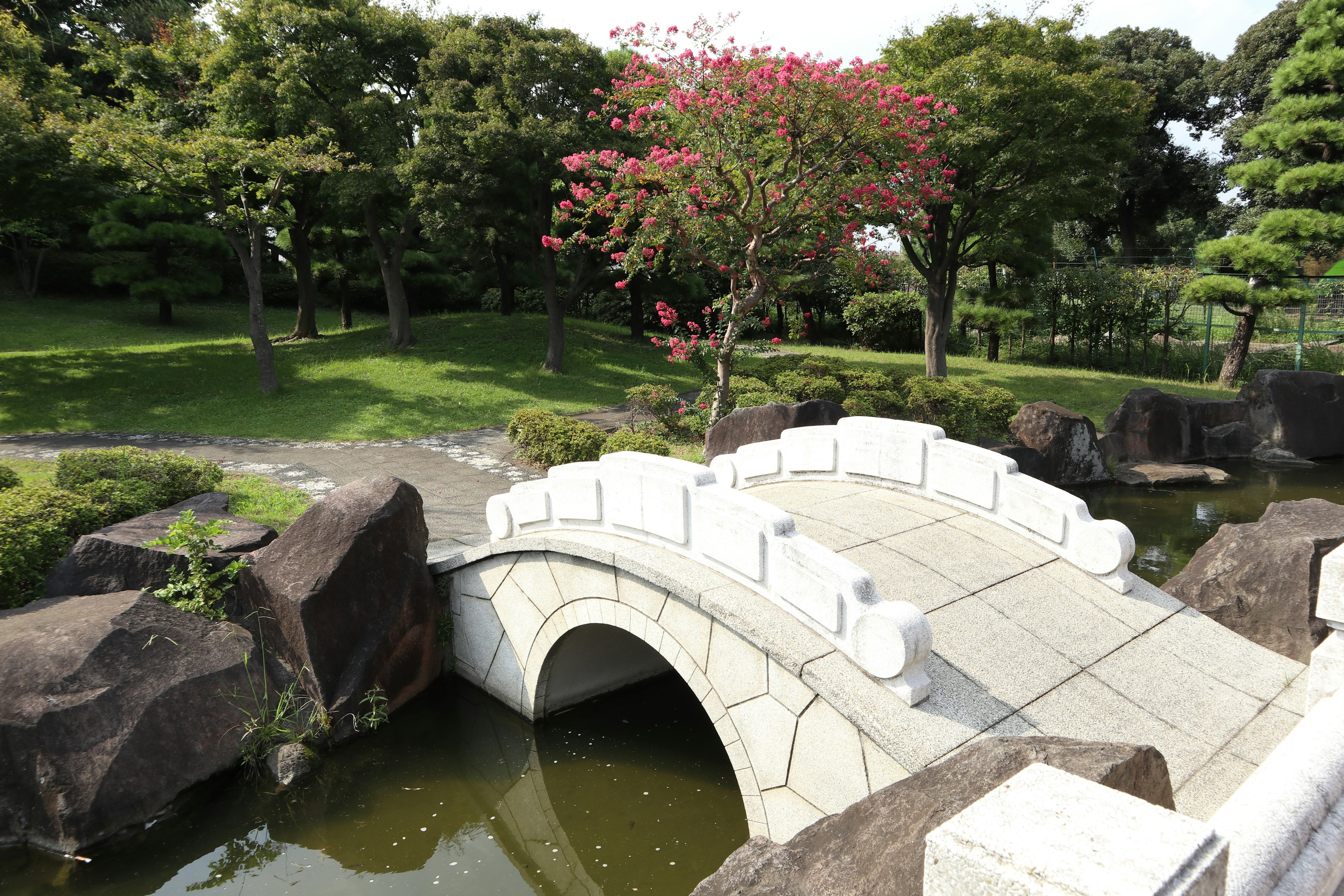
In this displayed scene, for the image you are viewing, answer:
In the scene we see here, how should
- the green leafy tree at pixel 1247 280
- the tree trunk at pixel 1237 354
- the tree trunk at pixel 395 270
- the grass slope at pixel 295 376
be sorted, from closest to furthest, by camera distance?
the grass slope at pixel 295 376
the green leafy tree at pixel 1247 280
the tree trunk at pixel 1237 354
the tree trunk at pixel 395 270

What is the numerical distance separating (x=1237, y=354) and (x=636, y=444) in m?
19.1

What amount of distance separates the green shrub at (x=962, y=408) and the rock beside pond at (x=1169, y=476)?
2448 mm

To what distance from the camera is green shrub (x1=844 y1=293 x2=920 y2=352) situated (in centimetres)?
2967

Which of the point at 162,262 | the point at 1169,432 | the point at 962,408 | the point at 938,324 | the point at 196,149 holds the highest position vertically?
the point at 196,149

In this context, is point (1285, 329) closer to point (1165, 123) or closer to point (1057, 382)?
point (1057, 382)

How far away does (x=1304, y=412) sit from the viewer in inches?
687

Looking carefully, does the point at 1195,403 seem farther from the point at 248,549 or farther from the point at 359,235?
the point at 359,235

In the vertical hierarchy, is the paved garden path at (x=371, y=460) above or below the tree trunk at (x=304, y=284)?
below

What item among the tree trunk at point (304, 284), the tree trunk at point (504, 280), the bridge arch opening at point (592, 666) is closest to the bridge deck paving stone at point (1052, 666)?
the bridge arch opening at point (592, 666)

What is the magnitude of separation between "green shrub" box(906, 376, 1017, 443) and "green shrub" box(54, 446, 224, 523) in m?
12.7

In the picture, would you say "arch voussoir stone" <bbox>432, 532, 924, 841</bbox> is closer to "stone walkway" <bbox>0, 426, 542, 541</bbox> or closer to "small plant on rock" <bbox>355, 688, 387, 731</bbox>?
"small plant on rock" <bbox>355, 688, 387, 731</bbox>

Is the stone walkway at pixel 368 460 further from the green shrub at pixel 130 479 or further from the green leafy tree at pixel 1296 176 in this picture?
the green leafy tree at pixel 1296 176

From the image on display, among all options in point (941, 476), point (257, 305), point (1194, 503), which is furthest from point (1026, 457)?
point (257, 305)

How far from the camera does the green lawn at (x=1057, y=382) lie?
20281 mm
